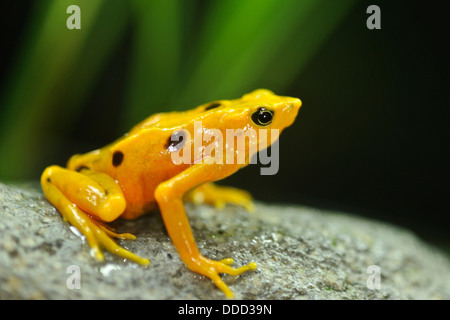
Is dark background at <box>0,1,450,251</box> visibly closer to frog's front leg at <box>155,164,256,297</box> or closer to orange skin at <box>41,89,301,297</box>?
orange skin at <box>41,89,301,297</box>

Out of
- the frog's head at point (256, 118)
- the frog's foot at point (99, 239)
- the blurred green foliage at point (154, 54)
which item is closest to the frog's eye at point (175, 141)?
the frog's head at point (256, 118)

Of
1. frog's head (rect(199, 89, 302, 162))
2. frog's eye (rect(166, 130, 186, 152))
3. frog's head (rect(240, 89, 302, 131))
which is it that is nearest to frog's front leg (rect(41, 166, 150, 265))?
frog's eye (rect(166, 130, 186, 152))

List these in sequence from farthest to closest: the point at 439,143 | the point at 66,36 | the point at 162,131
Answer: the point at 439,143
the point at 66,36
the point at 162,131

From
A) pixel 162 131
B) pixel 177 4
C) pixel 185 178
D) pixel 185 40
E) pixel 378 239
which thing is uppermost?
pixel 177 4

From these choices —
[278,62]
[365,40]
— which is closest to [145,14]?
[278,62]

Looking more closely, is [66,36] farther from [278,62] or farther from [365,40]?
[365,40]
